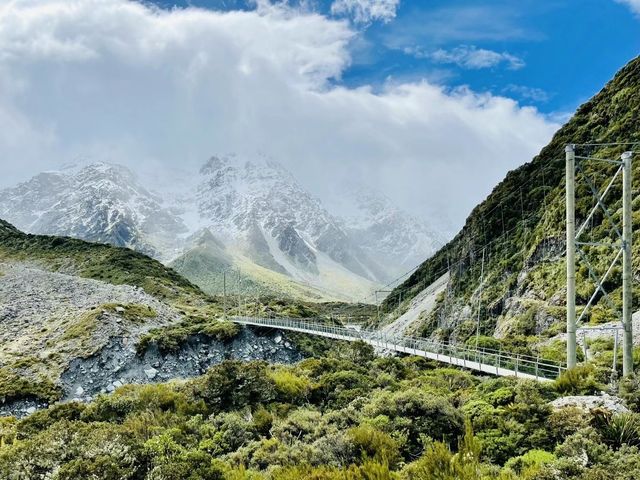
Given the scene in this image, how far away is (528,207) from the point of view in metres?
55.4

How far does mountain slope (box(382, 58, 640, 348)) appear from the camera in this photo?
38.5m

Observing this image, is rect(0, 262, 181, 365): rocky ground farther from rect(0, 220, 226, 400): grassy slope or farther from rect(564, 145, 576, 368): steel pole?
rect(564, 145, 576, 368): steel pole

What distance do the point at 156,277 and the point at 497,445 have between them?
79408 mm

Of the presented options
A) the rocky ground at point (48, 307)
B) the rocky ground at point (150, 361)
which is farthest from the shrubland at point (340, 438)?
the rocky ground at point (48, 307)

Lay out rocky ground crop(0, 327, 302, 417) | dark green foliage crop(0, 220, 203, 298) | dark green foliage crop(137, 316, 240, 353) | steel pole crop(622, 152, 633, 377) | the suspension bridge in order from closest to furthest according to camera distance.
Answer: steel pole crop(622, 152, 633, 377) → the suspension bridge → rocky ground crop(0, 327, 302, 417) → dark green foliage crop(137, 316, 240, 353) → dark green foliage crop(0, 220, 203, 298)

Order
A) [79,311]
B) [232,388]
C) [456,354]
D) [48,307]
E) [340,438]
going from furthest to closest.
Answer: [48,307] → [79,311] → [456,354] → [232,388] → [340,438]

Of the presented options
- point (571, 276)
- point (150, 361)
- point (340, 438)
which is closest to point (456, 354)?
point (571, 276)

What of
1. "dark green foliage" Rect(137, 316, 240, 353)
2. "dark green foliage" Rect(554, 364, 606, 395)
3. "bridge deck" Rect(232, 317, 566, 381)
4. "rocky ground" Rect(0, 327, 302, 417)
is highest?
"dark green foliage" Rect(554, 364, 606, 395)

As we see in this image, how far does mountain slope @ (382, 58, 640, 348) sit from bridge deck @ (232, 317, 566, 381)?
26.7ft

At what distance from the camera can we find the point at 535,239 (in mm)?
48531

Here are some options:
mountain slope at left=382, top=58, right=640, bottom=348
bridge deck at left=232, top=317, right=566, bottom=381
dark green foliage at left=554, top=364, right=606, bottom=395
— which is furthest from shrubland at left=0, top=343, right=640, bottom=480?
mountain slope at left=382, top=58, right=640, bottom=348

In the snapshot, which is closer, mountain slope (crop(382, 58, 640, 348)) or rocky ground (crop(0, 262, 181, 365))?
mountain slope (crop(382, 58, 640, 348))

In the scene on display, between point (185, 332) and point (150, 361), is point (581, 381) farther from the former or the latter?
point (185, 332)

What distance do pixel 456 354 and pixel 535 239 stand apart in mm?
25471
